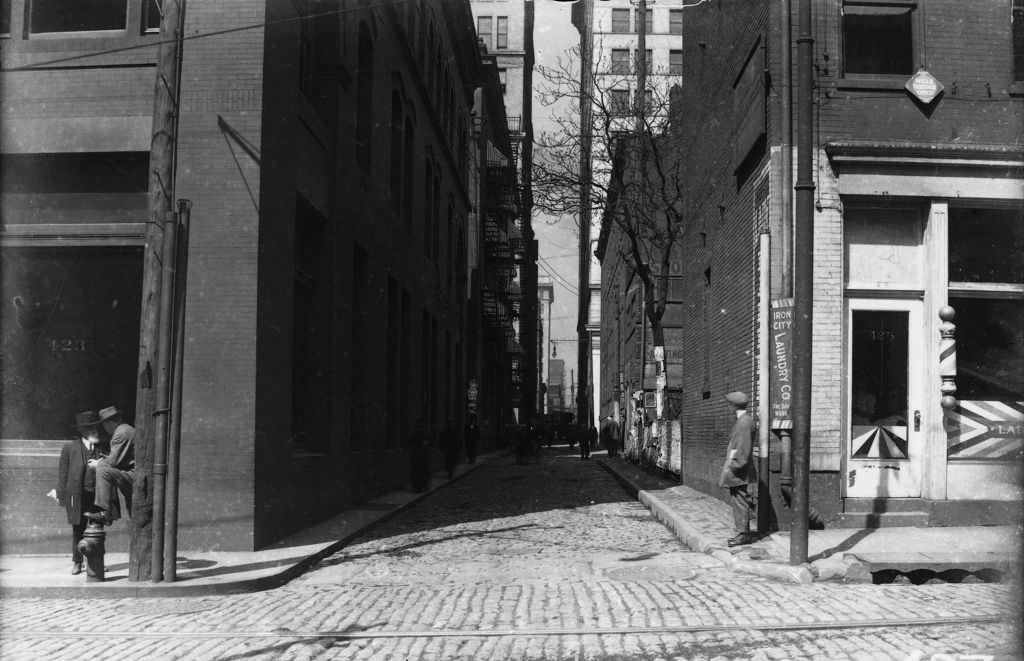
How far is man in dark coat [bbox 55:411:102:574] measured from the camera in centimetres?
941

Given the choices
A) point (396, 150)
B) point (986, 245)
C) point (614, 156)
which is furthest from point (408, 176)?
point (986, 245)

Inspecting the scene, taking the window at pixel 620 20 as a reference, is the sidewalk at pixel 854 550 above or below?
below

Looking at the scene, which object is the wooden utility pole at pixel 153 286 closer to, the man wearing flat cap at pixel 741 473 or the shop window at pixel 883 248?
the man wearing flat cap at pixel 741 473

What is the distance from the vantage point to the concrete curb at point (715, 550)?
889 centimetres

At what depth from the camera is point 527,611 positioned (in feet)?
25.5

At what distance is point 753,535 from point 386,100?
40.9 feet

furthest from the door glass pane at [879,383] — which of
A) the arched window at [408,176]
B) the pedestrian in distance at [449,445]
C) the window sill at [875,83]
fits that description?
the pedestrian in distance at [449,445]

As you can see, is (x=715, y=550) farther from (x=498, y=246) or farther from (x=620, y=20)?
(x=620, y=20)

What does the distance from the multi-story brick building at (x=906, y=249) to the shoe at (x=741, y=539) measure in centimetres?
98

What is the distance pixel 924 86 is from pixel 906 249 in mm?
1985

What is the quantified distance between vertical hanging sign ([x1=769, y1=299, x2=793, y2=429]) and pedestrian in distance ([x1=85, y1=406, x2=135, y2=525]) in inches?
271

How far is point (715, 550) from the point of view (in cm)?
1047

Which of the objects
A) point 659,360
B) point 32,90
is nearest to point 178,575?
point 32,90

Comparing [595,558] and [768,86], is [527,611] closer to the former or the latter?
[595,558]
